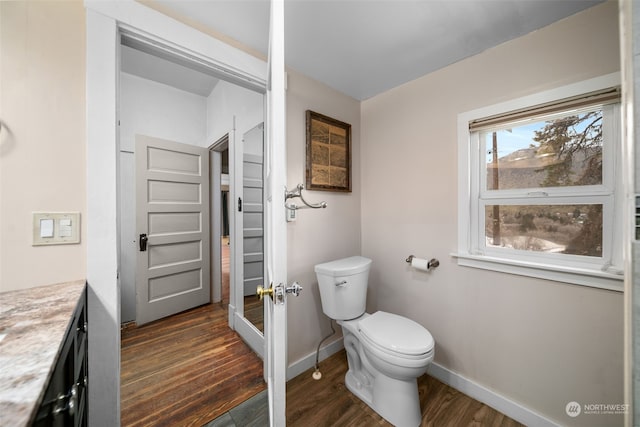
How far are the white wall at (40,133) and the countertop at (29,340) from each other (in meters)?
0.11

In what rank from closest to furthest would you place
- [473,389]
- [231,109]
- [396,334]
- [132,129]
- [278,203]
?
[278,203] → [396,334] → [473,389] → [231,109] → [132,129]

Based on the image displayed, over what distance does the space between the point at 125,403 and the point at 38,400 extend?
1.53 metres

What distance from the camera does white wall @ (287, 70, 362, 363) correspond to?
5.47 feet

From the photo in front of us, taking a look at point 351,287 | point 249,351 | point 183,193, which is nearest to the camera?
point 351,287

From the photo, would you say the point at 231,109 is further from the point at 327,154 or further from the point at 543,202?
the point at 543,202

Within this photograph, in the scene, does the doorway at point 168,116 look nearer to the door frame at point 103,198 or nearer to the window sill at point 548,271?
the door frame at point 103,198

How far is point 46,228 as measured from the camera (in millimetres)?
913

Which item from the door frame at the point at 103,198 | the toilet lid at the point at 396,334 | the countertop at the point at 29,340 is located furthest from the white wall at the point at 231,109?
the toilet lid at the point at 396,334

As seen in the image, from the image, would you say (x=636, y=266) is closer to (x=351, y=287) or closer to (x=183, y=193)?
(x=351, y=287)

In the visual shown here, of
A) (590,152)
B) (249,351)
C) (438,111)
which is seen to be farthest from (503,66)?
(249,351)

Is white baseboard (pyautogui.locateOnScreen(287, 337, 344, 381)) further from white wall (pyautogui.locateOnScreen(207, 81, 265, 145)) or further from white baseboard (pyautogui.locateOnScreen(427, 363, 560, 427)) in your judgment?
white wall (pyautogui.locateOnScreen(207, 81, 265, 145))

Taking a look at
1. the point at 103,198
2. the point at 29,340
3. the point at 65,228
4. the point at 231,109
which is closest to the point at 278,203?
the point at 29,340

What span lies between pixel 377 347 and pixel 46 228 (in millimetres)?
1608

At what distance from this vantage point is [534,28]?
125 centimetres
